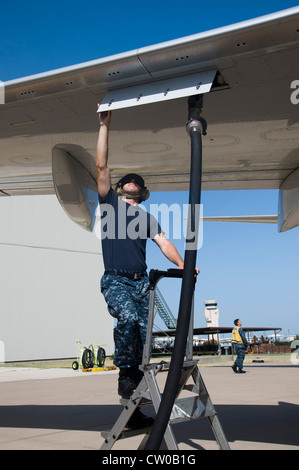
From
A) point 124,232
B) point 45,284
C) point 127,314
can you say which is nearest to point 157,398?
point 127,314

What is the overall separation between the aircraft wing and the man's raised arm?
234 millimetres

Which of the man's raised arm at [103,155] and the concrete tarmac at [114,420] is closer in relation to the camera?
the man's raised arm at [103,155]

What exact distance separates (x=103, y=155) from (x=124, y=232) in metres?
0.64

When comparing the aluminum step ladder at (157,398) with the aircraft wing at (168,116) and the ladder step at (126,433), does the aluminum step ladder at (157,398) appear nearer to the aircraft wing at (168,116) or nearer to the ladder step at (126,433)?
the ladder step at (126,433)

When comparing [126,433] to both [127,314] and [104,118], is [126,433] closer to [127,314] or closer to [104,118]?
[127,314]

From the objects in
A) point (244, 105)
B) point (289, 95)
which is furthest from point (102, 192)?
point (289, 95)

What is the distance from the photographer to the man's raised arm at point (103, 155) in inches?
139

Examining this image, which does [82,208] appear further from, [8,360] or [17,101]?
[8,360]

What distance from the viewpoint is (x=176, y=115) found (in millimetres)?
4230

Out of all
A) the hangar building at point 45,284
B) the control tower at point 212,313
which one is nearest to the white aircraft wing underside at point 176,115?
the hangar building at point 45,284

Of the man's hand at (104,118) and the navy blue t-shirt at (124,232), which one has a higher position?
the man's hand at (104,118)

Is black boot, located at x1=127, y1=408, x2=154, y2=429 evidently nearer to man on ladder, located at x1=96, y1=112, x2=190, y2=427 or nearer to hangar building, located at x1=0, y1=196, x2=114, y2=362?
man on ladder, located at x1=96, y1=112, x2=190, y2=427

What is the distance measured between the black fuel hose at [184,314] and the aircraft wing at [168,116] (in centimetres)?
78

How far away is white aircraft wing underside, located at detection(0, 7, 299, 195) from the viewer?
3215 mm
